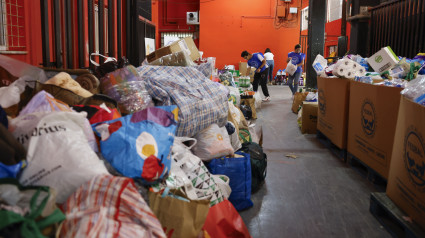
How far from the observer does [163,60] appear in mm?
3545

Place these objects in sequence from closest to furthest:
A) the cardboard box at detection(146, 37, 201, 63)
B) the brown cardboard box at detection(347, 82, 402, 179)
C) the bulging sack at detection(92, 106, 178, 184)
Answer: the bulging sack at detection(92, 106, 178, 184), the brown cardboard box at detection(347, 82, 402, 179), the cardboard box at detection(146, 37, 201, 63)

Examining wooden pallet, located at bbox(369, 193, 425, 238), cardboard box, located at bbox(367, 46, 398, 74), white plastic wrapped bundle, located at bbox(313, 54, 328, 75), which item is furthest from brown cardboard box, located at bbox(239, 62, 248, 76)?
wooden pallet, located at bbox(369, 193, 425, 238)

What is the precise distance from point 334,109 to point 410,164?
7.45ft

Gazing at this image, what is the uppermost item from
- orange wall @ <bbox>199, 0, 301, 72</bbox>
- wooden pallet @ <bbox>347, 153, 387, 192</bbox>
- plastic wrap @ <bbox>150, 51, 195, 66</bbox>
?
orange wall @ <bbox>199, 0, 301, 72</bbox>

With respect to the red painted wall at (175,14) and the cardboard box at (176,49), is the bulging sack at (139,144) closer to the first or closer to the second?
the cardboard box at (176,49)

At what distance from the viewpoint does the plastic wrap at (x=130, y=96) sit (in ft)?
8.45

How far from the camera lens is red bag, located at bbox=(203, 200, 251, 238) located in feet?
6.57

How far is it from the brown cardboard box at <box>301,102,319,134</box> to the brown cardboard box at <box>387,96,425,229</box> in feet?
10.4

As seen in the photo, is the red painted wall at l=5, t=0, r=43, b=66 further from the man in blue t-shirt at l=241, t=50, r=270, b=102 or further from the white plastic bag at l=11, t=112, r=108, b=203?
the man in blue t-shirt at l=241, t=50, r=270, b=102

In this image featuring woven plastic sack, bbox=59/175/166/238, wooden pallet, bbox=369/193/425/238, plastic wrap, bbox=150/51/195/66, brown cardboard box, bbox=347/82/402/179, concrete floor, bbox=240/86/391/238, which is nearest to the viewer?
woven plastic sack, bbox=59/175/166/238

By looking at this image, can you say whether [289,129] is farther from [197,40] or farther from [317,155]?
[197,40]

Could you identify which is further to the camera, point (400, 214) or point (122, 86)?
point (122, 86)

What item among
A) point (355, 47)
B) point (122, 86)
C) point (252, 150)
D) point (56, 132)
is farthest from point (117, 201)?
point (355, 47)

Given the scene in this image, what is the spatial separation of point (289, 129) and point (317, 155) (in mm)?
1697
